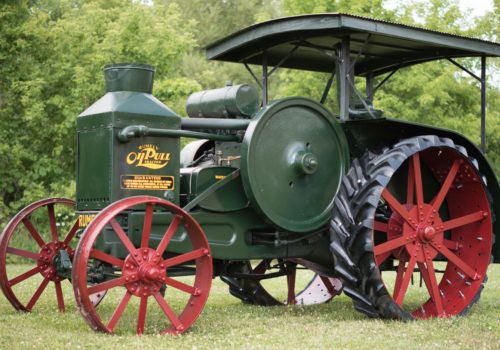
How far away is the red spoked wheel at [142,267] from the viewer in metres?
4.13

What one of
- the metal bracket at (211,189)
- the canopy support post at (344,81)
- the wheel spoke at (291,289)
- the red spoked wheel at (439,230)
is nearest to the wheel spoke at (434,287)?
the red spoked wheel at (439,230)

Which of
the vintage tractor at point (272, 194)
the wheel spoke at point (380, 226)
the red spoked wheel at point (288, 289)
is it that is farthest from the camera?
the red spoked wheel at point (288, 289)

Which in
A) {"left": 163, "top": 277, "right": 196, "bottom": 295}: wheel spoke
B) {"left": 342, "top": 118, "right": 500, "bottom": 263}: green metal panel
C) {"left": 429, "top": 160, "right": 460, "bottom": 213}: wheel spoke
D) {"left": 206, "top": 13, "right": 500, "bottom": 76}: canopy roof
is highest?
{"left": 206, "top": 13, "right": 500, "bottom": 76}: canopy roof

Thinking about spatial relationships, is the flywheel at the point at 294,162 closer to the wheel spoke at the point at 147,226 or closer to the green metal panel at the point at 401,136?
the green metal panel at the point at 401,136

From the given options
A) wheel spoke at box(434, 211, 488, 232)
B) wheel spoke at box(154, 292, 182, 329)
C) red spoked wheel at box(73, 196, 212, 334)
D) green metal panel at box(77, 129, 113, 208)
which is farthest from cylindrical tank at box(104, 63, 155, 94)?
wheel spoke at box(434, 211, 488, 232)

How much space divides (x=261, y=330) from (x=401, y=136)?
8.52 feet

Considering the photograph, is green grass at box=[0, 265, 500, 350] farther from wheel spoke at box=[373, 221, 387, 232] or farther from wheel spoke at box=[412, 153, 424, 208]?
wheel spoke at box=[412, 153, 424, 208]

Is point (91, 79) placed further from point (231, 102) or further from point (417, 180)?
point (417, 180)

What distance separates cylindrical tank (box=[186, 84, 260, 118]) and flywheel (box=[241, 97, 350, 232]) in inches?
17.3

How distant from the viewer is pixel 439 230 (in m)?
5.73

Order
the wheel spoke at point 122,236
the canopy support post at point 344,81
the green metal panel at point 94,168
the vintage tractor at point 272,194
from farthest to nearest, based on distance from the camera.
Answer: the canopy support post at point 344,81 < the green metal panel at point 94,168 < the vintage tractor at point 272,194 < the wheel spoke at point 122,236

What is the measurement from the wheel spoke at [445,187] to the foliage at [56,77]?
8.60m

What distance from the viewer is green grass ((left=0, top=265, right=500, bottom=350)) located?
4219mm

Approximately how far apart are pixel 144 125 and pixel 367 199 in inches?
79.7
